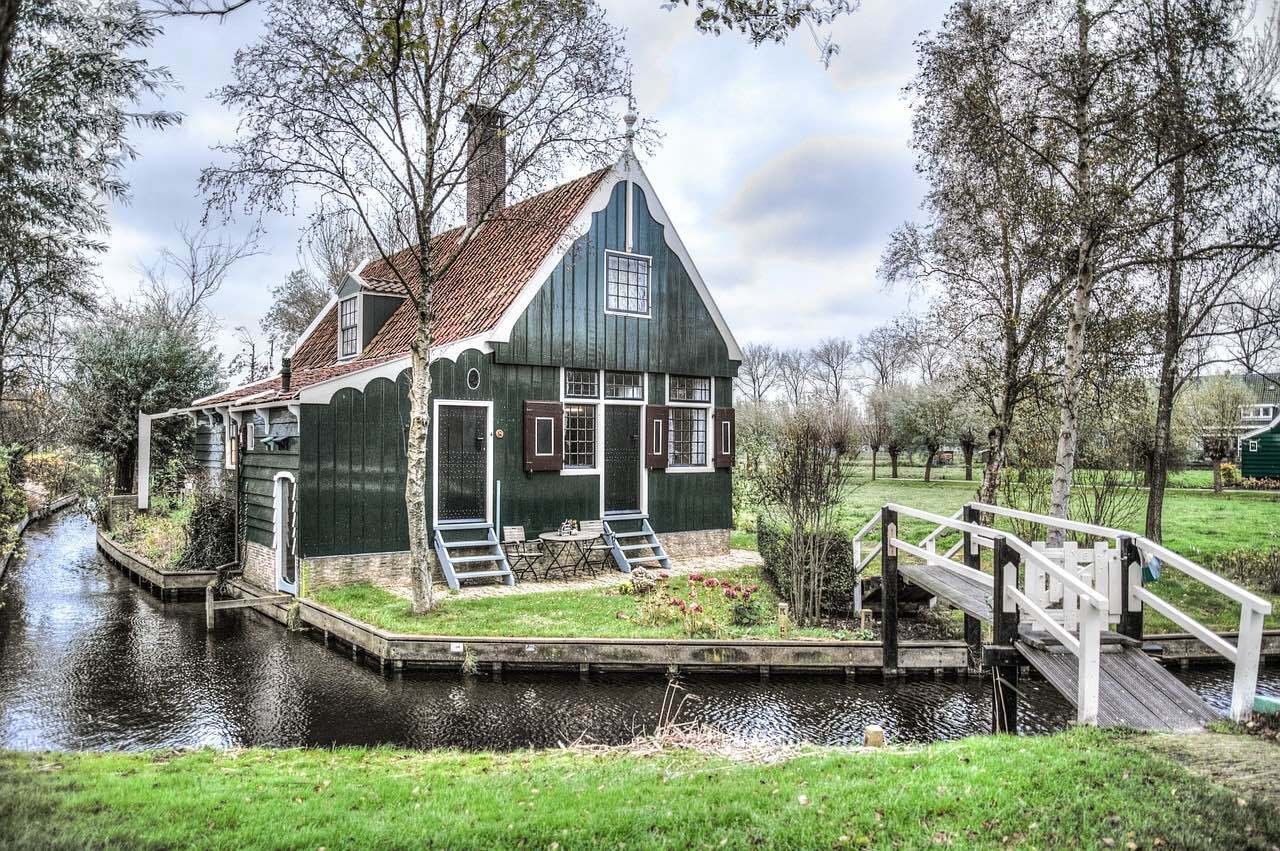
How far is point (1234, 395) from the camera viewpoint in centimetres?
3634

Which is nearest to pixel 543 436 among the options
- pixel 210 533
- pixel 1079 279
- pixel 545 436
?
pixel 545 436

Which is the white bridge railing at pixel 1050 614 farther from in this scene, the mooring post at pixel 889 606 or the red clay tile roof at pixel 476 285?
the red clay tile roof at pixel 476 285

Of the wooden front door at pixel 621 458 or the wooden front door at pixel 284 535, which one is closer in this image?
the wooden front door at pixel 284 535

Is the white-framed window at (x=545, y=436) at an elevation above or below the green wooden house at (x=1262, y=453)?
above

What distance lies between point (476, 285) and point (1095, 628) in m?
12.5

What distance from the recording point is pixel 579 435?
14.8 m

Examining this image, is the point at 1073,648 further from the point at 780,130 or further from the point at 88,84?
the point at 88,84

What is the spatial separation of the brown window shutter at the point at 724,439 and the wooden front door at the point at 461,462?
5.21 meters

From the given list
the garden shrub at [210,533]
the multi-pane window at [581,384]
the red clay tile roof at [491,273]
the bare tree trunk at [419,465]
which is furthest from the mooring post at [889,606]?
the garden shrub at [210,533]

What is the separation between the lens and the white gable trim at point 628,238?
13586 mm

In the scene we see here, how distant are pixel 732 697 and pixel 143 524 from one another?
601 inches

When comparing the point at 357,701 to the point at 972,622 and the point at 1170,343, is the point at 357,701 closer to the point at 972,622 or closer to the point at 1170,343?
the point at 972,622

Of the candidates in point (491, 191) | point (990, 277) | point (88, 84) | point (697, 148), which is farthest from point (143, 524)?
point (990, 277)

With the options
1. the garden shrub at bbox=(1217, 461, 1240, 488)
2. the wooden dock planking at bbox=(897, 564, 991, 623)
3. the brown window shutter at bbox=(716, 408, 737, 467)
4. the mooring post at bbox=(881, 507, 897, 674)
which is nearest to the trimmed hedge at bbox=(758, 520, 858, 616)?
the wooden dock planking at bbox=(897, 564, 991, 623)
